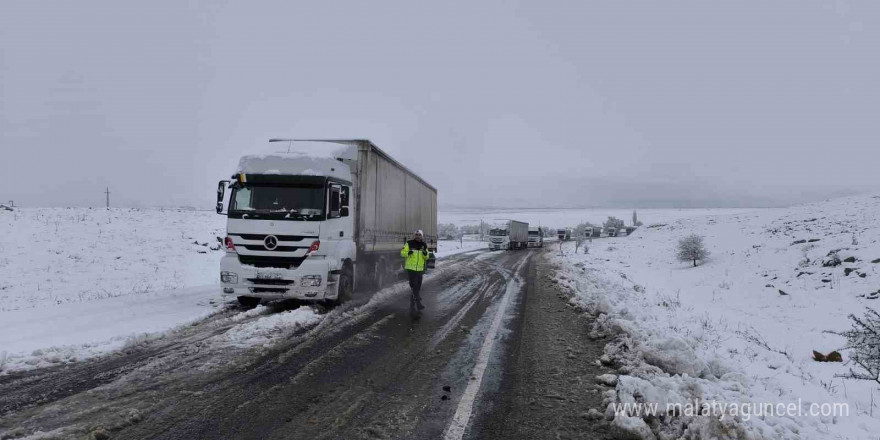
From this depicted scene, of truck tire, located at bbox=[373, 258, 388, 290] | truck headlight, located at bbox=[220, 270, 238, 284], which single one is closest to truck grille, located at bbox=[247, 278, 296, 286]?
truck headlight, located at bbox=[220, 270, 238, 284]

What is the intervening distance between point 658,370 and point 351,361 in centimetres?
393

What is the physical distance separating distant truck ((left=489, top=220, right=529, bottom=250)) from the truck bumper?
117 feet

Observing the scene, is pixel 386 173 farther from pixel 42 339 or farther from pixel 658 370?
pixel 658 370

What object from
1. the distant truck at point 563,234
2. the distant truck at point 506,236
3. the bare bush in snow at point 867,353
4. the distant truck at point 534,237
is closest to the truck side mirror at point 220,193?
the bare bush in snow at point 867,353

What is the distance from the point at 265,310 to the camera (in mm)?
8898

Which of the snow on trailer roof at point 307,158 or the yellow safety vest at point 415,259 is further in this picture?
the yellow safety vest at point 415,259

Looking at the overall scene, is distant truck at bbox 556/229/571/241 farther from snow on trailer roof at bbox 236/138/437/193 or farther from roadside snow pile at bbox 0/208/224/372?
snow on trailer roof at bbox 236/138/437/193

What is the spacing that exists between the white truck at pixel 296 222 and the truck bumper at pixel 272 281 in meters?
0.02

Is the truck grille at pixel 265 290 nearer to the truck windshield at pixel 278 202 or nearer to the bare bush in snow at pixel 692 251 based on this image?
the truck windshield at pixel 278 202

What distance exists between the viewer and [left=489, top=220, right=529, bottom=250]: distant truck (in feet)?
143

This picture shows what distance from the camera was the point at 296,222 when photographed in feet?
29.6

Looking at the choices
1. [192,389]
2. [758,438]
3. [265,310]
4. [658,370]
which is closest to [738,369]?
[658,370]

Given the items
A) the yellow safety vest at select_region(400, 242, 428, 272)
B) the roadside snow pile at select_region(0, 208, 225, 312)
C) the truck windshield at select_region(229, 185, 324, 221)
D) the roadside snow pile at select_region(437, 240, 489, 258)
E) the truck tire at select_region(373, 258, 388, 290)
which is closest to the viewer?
the truck windshield at select_region(229, 185, 324, 221)

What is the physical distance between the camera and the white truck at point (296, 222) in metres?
8.83
